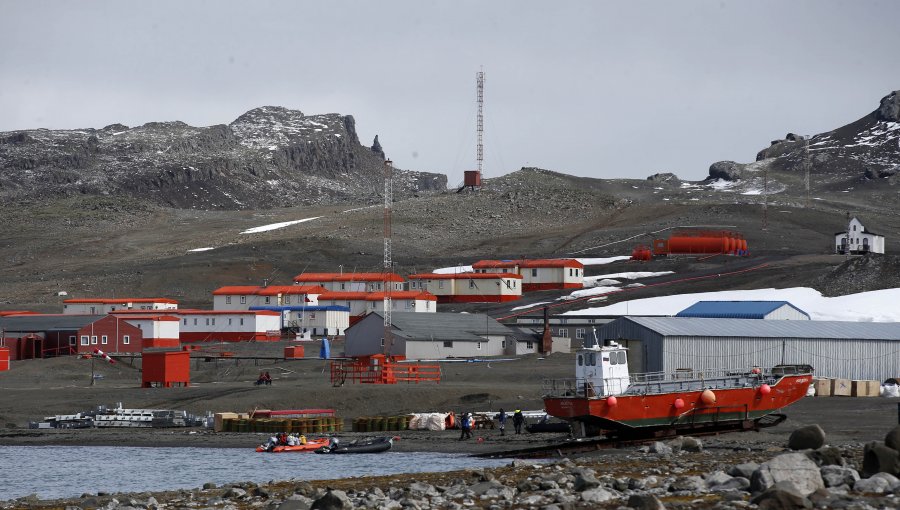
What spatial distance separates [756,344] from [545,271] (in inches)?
2596

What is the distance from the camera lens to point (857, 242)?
132m

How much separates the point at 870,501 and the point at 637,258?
11585 centimetres

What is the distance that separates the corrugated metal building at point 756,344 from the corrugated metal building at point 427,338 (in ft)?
81.2

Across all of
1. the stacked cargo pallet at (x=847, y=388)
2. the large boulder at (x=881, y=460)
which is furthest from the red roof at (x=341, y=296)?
the large boulder at (x=881, y=460)

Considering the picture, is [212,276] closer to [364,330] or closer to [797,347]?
[364,330]

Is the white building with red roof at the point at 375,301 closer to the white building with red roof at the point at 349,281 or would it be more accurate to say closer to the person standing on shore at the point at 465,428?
the white building with red roof at the point at 349,281

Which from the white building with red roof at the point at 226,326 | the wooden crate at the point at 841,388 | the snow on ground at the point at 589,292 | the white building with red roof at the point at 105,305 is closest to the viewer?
the wooden crate at the point at 841,388

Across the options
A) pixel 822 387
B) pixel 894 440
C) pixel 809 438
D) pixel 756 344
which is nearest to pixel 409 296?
pixel 756 344

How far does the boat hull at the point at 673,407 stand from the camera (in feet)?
153

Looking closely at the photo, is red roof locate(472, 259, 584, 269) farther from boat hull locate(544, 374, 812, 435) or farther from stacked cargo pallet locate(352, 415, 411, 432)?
boat hull locate(544, 374, 812, 435)

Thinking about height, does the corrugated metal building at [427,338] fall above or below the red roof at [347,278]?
below

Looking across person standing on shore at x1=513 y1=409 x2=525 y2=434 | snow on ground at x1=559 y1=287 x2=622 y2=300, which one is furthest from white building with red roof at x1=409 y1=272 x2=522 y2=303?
person standing on shore at x1=513 y1=409 x2=525 y2=434

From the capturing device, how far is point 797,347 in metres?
65.7

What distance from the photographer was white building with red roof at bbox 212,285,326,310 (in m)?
119
